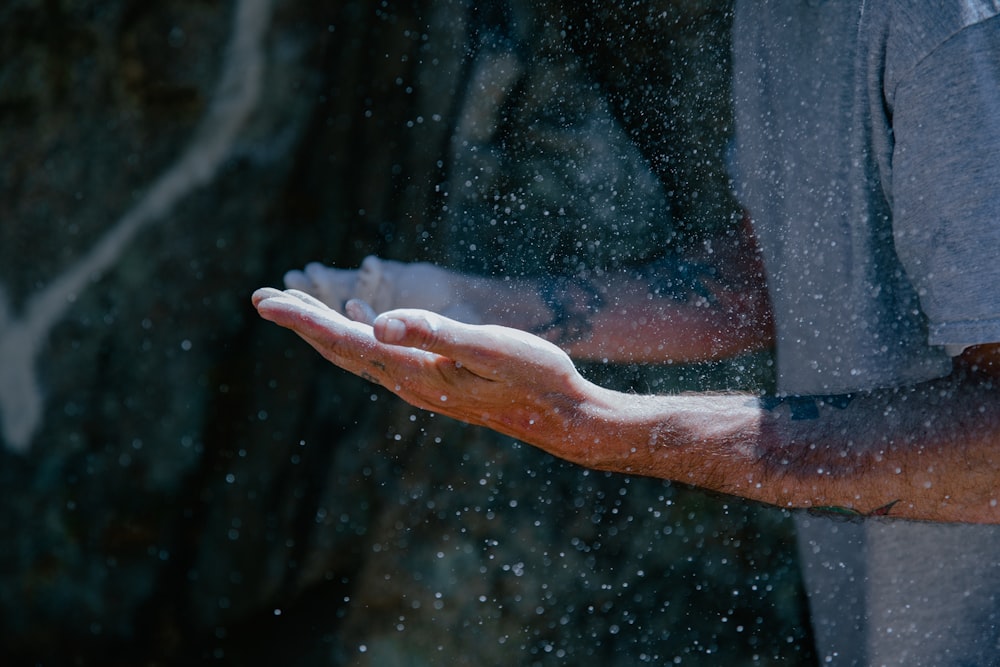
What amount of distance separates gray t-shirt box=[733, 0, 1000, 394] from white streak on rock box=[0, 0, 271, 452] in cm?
92

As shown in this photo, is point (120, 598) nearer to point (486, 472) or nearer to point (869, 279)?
point (486, 472)

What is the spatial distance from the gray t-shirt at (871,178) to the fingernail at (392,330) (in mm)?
495

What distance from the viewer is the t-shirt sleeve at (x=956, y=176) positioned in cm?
85

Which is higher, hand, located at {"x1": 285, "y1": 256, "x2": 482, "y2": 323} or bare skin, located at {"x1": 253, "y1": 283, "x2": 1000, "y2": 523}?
hand, located at {"x1": 285, "y1": 256, "x2": 482, "y2": 323}

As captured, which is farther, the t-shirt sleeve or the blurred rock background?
the blurred rock background

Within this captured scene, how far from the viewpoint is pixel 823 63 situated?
1.09 m

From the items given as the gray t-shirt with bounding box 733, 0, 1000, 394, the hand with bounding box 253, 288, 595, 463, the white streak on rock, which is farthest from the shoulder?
the white streak on rock

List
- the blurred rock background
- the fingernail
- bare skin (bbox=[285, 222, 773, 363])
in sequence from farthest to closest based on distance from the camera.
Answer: the blurred rock background, bare skin (bbox=[285, 222, 773, 363]), the fingernail

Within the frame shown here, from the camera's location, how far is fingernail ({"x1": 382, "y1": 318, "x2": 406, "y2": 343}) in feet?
2.71

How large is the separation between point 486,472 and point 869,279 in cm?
92

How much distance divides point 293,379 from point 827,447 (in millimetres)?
1154

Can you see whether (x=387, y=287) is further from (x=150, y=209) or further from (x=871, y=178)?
(x=150, y=209)

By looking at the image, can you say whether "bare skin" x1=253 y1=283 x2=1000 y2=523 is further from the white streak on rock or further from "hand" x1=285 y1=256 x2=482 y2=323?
the white streak on rock

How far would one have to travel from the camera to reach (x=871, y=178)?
1.04 metres
